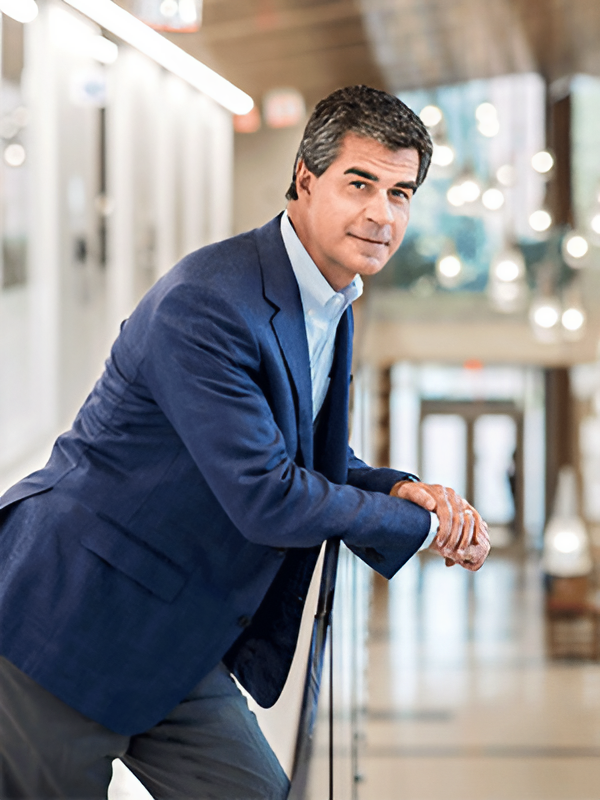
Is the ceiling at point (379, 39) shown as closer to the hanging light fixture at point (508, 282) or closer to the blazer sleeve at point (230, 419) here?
the hanging light fixture at point (508, 282)

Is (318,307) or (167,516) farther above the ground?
(318,307)

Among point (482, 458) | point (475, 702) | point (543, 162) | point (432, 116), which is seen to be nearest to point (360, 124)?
point (432, 116)

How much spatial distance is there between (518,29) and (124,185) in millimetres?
3982

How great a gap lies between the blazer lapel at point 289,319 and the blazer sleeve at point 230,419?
0.23ft

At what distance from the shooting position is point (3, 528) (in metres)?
1.61

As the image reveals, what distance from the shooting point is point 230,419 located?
139 centimetres

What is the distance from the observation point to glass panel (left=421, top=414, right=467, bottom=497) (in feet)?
54.5

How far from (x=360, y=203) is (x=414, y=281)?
1225cm

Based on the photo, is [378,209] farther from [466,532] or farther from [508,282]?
[508,282]

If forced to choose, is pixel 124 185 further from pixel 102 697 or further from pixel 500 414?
pixel 500 414

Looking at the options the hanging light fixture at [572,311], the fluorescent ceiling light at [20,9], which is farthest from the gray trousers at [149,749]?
the hanging light fixture at [572,311]

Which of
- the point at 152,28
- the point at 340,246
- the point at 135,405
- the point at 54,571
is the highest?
the point at 152,28

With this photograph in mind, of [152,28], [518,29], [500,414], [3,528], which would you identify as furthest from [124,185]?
[500,414]

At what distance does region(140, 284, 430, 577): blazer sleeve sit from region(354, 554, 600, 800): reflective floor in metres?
7.21
